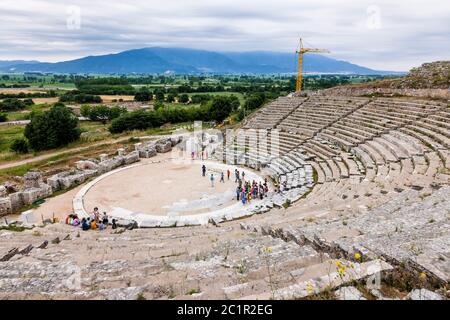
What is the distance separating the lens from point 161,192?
19953 mm

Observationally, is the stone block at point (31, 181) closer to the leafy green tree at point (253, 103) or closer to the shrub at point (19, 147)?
the shrub at point (19, 147)

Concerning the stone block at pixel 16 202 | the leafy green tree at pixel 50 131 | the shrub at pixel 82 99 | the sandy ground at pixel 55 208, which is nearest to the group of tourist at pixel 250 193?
the sandy ground at pixel 55 208

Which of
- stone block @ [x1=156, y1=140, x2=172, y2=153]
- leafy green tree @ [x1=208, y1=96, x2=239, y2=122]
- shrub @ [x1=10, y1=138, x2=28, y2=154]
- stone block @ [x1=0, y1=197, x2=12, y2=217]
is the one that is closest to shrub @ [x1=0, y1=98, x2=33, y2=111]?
shrub @ [x1=10, y1=138, x2=28, y2=154]

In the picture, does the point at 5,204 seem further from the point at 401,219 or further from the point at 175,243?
the point at 401,219

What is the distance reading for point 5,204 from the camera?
17688 mm

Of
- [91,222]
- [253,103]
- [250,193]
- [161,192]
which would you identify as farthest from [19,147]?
[253,103]

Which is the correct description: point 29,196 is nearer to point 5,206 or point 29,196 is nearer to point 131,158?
point 5,206

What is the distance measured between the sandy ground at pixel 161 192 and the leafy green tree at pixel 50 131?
18890 mm

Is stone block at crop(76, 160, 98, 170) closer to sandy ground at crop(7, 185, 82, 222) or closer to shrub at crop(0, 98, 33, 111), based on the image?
sandy ground at crop(7, 185, 82, 222)

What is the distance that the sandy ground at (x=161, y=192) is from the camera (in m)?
17.7

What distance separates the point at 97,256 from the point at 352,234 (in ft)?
22.5

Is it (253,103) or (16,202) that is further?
(253,103)

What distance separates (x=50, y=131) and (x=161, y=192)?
25.3 metres

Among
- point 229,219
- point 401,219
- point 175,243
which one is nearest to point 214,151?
point 229,219
